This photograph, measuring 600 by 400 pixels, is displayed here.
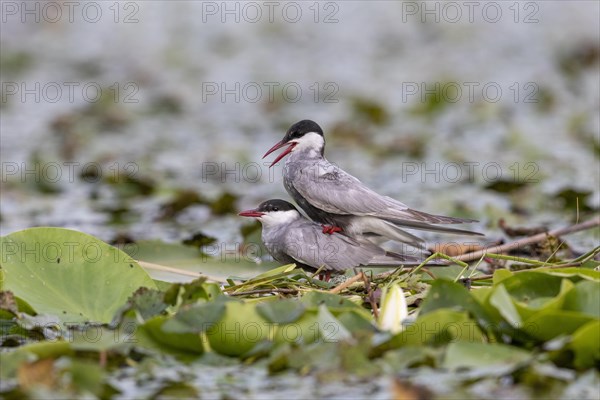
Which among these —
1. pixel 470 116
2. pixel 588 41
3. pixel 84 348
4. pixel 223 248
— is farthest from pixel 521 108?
pixel 84 348

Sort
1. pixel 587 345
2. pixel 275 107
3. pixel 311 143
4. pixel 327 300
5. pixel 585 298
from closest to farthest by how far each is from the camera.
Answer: pixel 587 345
pixel 585 298
pixel 327 300
pixel 311 143
pixel 275 107

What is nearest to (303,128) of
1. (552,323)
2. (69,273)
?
(69,273)

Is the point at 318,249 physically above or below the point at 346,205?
below

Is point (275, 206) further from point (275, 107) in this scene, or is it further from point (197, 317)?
point (275, 107)

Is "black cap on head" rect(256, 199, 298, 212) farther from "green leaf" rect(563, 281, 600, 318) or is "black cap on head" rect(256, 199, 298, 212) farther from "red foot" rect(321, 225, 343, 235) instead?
"green leaf" rect(563, 281, 600, 318)

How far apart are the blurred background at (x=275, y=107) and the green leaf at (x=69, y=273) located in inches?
70.9

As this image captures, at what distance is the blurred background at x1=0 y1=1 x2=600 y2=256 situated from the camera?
26.7ft

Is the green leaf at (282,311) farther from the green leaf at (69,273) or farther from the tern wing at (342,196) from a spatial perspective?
the tern wing at (342,196)

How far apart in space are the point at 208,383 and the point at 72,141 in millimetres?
7551

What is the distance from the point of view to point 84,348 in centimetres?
360

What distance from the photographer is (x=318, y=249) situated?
5.28m

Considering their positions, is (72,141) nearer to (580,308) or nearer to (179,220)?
(179,220)

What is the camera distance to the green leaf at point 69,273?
14.3 feet

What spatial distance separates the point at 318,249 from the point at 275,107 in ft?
25.6
